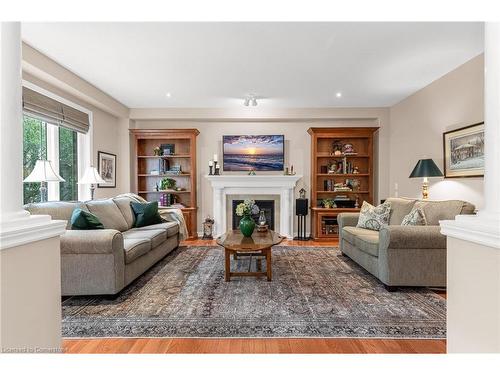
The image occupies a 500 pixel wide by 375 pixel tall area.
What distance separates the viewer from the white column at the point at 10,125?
1150 millimetres

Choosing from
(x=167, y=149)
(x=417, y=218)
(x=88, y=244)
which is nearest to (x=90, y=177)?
(x=88, y=244)

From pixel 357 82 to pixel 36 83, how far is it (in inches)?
169

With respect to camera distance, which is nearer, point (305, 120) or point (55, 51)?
point (55, 51)

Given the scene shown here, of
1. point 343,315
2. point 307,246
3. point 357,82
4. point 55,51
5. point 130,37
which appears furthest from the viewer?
point 307,246

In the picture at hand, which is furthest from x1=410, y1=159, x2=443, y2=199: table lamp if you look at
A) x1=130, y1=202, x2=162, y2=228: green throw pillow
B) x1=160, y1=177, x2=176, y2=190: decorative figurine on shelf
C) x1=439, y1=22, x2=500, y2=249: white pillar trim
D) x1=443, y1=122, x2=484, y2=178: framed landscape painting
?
x1=160, y1=177, x2=176, y2=190: decorative figurine on shelf

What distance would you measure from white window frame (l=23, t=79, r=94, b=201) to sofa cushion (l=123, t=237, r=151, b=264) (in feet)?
5.69

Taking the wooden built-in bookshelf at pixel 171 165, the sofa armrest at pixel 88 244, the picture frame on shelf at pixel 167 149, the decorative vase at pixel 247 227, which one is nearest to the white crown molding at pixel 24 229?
the sofa armrest at pixel 88 244

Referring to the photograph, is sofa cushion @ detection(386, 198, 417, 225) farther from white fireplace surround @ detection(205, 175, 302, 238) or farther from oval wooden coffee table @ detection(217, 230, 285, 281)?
white fireplace surround @ detection(205, 175, 302, 238)

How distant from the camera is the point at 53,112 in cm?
383

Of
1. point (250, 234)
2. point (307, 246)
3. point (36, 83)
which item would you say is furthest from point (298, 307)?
point (36, 83)

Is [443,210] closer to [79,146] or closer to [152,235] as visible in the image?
[152,235]

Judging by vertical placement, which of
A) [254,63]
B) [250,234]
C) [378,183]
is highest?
[254,63]

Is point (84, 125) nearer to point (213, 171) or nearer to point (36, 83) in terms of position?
point (36, 83)

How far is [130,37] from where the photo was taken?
2.88 metres
